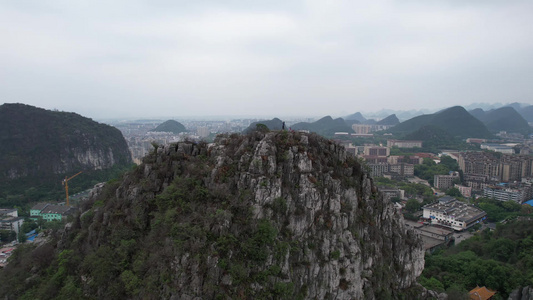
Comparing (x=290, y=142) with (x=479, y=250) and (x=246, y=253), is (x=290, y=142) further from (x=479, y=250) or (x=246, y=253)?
(x=479, y=250)

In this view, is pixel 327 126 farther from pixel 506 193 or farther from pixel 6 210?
pixel 6 210

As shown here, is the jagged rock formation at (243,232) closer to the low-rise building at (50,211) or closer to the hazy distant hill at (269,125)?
the hazy distant hill at (269,125)

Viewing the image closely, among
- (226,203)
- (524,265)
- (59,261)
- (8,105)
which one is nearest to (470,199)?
(524,265)

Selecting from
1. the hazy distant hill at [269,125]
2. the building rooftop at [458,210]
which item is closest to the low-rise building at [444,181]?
the building rooftop at [458,210]

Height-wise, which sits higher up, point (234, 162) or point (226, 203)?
point (234, 162)

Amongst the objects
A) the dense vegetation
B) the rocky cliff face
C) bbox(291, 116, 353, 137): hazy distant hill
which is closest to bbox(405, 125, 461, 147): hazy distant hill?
bbox(291, 116, 353, 137): hazy distant hill

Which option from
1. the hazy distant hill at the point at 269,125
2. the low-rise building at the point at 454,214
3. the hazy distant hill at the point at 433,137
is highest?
the hazy distant hill at the point at 269,125
